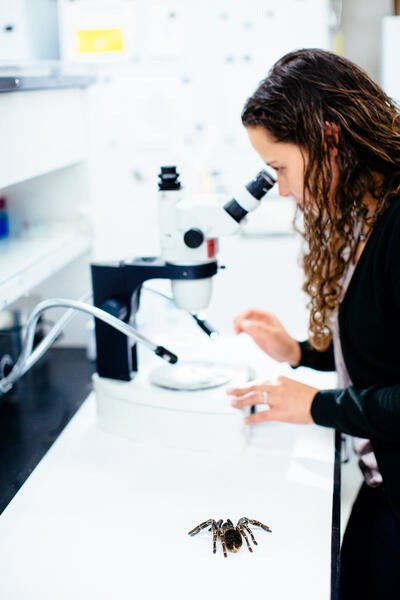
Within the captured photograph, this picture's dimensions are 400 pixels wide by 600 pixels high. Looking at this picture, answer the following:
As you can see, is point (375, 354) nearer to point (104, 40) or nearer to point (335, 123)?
point (335, 123)

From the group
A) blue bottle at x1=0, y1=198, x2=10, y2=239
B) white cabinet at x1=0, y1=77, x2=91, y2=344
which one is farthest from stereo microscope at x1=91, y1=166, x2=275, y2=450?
blue bottle at x1=0, y1=198, x2=10, y2=239

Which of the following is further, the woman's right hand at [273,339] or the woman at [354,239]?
the woman's right hand at [273,339]

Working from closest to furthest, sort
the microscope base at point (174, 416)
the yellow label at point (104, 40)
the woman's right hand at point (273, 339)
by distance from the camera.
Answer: the microscope base at point (174, 416), the woman's right hand at point (273, 339), the yellow label at point (104, 40)

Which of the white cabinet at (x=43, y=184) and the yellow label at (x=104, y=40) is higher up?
the yellow label at (x=104, y=40)

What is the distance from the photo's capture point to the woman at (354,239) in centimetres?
118

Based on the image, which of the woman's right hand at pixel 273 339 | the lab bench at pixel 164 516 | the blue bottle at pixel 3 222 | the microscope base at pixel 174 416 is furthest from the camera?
the blue bottle at pixel 3 222

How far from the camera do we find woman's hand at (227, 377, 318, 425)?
1.29 meters

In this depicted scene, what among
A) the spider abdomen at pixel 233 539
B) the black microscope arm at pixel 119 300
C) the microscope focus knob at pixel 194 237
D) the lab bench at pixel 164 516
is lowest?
the lab bench at pixel 164 516

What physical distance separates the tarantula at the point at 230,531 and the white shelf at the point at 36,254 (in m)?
0.59

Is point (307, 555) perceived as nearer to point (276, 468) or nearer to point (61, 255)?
point (276, 468)

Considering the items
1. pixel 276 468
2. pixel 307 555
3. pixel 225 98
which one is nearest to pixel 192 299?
pixel 276 468

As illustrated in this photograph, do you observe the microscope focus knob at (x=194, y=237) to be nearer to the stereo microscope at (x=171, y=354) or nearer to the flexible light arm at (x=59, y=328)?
the stereo microscope at (x=171, y=354)

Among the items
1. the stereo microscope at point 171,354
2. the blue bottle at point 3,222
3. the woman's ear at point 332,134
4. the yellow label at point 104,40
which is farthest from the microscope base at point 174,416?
the yellow label at point 104,40

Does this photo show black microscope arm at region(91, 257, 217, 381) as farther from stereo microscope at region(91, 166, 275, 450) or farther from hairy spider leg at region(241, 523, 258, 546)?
hairy spider leg at region(241, 523, 258, 546)
